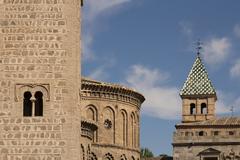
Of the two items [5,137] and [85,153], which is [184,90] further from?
[5,137]

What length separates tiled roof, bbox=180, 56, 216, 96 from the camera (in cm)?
6122

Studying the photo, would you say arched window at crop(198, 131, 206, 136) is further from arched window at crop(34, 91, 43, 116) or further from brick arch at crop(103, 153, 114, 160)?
arched window at crop(34, 91, 43, 116)

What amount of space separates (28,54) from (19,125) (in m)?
2.54

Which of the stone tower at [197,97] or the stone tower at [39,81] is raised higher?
the stone tower at [197,97]

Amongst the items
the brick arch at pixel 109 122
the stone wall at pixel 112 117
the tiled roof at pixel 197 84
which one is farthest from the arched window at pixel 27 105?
the tiled roof at pixel 197 84

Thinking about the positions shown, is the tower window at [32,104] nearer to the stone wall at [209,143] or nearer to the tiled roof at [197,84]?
the stone wall at [209,143]

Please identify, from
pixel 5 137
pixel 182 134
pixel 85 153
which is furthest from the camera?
pixel 182 134

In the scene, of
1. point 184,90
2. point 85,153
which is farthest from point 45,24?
point 184,90

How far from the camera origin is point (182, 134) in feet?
184

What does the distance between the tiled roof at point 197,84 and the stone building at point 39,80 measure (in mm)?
32893

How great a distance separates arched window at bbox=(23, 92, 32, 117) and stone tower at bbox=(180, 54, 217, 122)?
32.9 metres

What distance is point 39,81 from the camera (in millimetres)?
28141

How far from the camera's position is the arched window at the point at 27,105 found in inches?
1113

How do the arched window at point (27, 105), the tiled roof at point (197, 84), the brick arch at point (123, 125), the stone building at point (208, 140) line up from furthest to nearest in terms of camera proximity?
the tiled roof at point (197, 84) → the brick arch at point (123, 125) → the stone building at point (208, 140) → the arched window at point (27, 105)
